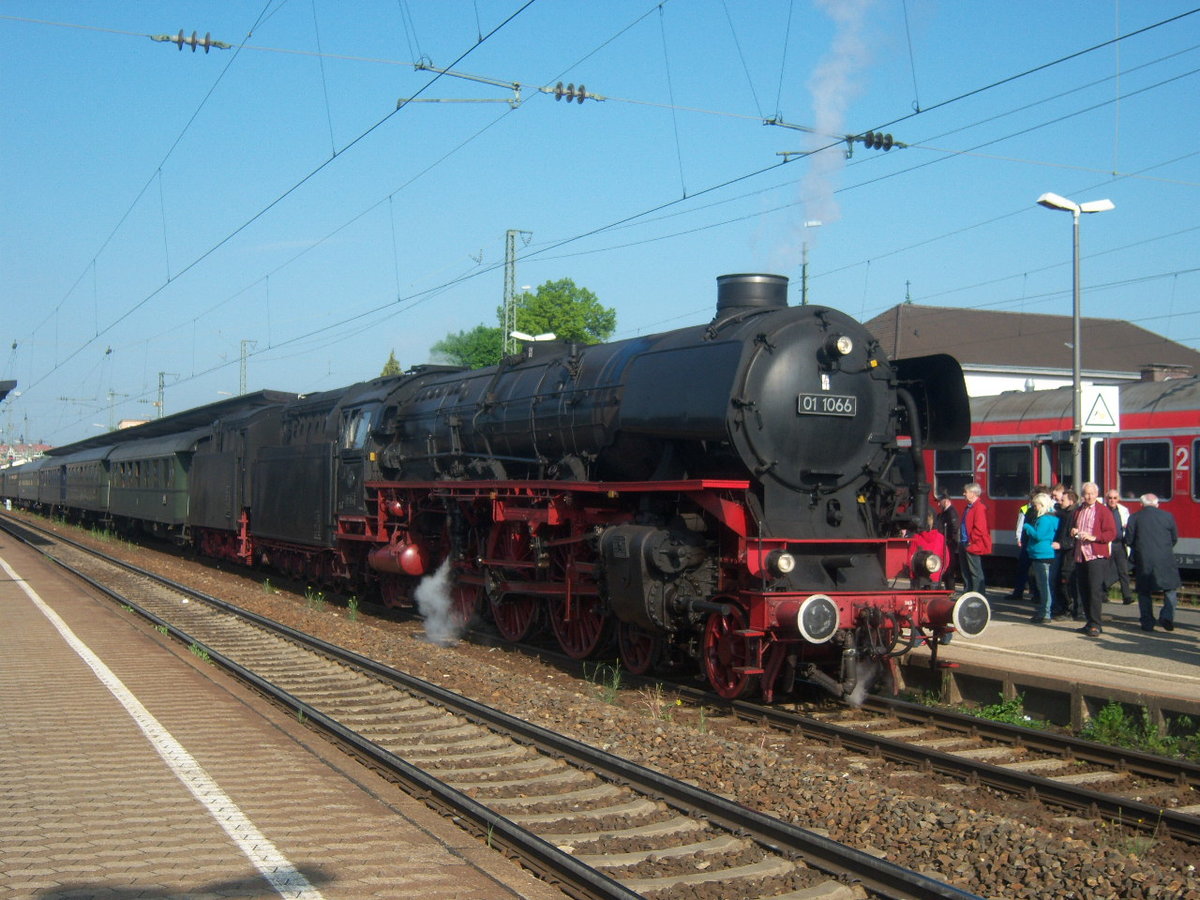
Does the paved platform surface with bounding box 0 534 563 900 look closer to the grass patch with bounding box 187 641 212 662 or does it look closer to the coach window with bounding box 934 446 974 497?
the grass patch with bounding box 187 641 212 662

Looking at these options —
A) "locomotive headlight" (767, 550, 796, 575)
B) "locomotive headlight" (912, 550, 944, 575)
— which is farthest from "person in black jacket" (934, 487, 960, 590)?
"locomotive headlight" (767, 550, 796, 575)

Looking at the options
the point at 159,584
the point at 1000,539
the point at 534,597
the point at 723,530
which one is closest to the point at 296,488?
the point at 159,584

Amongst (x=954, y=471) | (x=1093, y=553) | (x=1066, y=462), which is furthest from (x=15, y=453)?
(x=1093, y=553)

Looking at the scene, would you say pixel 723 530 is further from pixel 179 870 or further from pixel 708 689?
pixel 179 870

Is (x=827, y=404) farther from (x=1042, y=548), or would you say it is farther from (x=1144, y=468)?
(x=1144, y=468)

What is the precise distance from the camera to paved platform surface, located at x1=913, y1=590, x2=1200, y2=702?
923 centimetres

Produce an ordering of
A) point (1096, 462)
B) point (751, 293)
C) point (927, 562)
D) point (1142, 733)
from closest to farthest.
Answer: point (1142, 733)
point (927, 562)
point (751, 293)
point (1096, 462)

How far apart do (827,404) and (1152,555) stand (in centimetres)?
516

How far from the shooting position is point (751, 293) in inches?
404

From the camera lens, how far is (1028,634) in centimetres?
1205

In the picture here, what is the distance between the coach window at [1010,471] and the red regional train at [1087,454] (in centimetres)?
2

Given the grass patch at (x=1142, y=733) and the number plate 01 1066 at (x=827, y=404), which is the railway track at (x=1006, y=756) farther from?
the number plate 01 1066 at (x=827, y=404)

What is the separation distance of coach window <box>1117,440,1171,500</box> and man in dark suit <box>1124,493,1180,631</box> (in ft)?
16.8

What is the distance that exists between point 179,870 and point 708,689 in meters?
5.97
